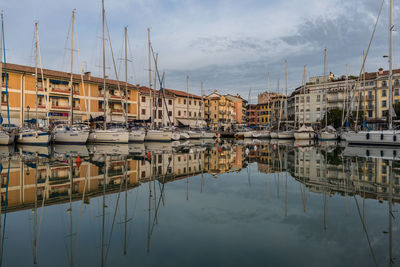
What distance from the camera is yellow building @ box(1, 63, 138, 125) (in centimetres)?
4375

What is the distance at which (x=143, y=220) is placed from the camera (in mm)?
6945

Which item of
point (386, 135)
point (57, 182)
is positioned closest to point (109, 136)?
point (57, 182)

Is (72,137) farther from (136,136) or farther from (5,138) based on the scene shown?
(136,136)

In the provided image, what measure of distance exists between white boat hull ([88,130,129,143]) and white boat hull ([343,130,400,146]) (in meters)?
27.7

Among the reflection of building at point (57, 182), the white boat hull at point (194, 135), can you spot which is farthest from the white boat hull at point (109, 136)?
the white boat hull at point (194, 135)

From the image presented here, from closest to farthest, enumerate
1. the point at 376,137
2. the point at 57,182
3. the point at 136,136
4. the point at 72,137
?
the point at 57,182 → the point at 72,137 → the point at 376,137 → the point at 136,136

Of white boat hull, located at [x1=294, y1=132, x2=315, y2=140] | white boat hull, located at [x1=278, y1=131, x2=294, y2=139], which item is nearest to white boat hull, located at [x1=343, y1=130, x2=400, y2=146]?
white boat hull, located at [x1=294, y1=132, x2=315, y2=140]

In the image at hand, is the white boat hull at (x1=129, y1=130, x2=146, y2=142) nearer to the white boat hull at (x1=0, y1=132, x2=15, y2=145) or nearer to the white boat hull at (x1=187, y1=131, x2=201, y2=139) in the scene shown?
the white boat hull at (x1=0, y1=132, x2=15, y2=145)

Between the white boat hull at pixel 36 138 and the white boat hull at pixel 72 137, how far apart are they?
76.8 inches

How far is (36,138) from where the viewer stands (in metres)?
30.8

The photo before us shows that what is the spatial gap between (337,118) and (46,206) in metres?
70.9

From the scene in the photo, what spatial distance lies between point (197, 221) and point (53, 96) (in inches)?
1927

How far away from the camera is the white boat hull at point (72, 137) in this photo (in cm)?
3266

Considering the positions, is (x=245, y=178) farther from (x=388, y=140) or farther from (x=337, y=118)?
(x=337, y=118)
